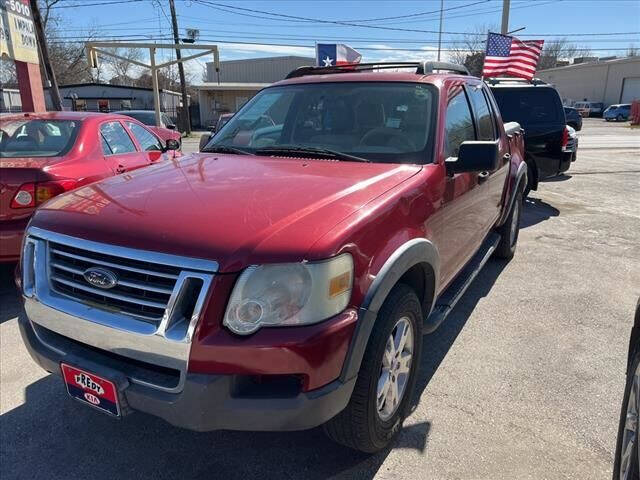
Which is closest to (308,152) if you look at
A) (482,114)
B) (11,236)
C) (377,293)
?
(377,293)

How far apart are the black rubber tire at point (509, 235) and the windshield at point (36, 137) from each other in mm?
4566

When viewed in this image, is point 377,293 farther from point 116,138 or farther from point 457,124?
point 116,138

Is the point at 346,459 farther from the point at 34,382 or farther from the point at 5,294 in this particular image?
the point at 5,294

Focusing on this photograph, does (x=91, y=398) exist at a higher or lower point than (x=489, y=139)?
lower

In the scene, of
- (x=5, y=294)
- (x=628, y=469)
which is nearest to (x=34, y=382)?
(x=5, y=294)

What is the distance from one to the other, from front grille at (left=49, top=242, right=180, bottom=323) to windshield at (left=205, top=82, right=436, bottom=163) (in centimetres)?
145

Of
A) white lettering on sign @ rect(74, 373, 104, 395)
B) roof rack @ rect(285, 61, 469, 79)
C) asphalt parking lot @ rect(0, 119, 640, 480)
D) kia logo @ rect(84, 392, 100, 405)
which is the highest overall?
roof rack @ rect(285, 61, 469, 79)

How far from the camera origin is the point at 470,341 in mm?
3844

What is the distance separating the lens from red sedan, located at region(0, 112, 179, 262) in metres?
4.28

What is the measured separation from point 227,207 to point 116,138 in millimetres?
4247

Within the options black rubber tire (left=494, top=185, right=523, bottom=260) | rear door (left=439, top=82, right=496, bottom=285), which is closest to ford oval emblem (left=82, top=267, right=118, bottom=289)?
rear door (left=439, top=82, right=496, bottom=285)

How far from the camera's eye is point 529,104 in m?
8.48

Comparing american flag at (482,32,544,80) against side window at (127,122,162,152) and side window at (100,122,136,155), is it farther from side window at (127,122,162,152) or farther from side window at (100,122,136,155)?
side window at (100,122,136,155)

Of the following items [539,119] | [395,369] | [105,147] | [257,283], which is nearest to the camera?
[257,283]
